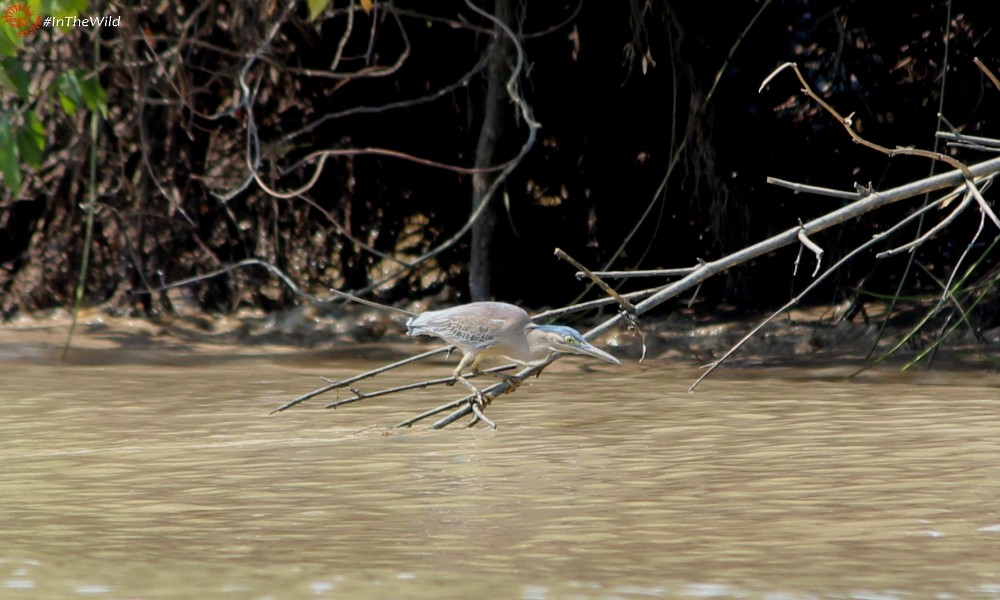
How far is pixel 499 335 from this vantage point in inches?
200

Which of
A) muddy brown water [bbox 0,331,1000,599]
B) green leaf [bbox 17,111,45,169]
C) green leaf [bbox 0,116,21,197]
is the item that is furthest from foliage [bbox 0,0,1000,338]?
muddy brown water [bbox 0,331,1000,599]

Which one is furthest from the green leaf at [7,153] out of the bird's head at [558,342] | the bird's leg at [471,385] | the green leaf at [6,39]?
the bird's head at [558,342]

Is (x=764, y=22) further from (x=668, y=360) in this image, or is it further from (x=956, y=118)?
(x=668, y=360)

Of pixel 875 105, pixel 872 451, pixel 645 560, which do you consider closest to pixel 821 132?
pixel 875 105

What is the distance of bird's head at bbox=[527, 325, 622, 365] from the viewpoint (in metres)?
4.94

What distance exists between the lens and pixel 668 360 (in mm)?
7207

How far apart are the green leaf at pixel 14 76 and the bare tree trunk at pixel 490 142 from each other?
84.3 inches

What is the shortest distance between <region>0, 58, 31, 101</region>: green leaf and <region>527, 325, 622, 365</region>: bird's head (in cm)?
233

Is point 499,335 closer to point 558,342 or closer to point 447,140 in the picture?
point 558,342

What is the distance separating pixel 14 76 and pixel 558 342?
2629 millimetres

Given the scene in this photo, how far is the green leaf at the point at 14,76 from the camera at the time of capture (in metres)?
6.02

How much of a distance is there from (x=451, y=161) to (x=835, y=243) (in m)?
2.14

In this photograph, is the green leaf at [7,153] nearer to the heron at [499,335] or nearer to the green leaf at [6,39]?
the green leaf at [6,39]

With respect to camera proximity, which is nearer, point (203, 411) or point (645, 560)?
point (645, 560)
